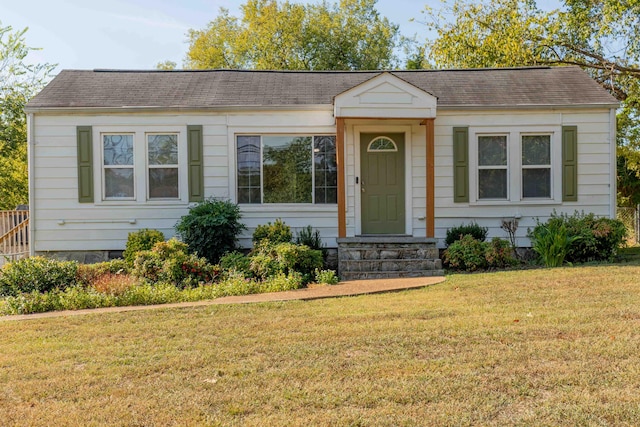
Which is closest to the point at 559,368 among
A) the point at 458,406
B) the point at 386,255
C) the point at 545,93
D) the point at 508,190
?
the point at 458,406

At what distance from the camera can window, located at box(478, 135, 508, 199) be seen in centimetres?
1042

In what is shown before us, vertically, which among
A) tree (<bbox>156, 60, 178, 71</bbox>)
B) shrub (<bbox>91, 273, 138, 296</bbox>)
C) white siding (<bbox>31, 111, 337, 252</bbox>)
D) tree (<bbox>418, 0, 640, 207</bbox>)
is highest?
tree (<bbox>156, 60, 178, 71</bbox>)

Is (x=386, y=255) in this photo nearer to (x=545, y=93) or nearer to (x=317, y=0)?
(x=545, y=93)

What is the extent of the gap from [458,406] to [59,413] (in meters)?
2.40

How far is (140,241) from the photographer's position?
375 inches

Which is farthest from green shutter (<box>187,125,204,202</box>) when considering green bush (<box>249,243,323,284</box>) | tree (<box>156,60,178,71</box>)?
tree (<box>156,60,178,71</box>)

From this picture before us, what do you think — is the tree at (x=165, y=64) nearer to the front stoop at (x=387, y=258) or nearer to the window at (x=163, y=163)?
the window at (x=163, y=163)

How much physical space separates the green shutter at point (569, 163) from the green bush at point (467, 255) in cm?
245

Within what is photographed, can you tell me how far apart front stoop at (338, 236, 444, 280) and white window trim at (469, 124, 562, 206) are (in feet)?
6.02

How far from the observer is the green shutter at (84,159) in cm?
1008

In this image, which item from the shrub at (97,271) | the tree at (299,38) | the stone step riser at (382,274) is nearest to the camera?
the shrub at (97,271)

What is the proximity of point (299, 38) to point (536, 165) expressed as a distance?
21.3 m

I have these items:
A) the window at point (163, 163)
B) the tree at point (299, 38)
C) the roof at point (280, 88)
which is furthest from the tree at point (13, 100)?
the window at point (163, 163)

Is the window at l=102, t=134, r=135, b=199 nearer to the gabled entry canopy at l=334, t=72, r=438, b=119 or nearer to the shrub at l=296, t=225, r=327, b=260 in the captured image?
the shrub at l=296, t=225, r=327, b=260
